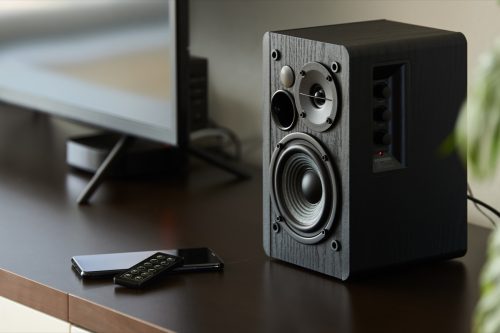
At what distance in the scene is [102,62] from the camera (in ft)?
6.16

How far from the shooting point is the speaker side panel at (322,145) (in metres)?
1.29

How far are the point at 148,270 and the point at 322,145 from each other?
284mm

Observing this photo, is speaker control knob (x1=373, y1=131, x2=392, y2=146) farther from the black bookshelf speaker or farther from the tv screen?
the tv screen

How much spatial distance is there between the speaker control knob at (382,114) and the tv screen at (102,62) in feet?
1.50

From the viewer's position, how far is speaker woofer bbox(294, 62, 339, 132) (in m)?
1.30

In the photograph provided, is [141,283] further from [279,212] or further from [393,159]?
[393,159]

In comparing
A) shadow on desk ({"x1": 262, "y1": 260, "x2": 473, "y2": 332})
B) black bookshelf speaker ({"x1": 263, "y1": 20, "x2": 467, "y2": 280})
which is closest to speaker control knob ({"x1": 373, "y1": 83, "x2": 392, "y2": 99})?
black bookshelf speaker ({"x1": 263, "y1": 20, "x2": 467, "y2": 280})

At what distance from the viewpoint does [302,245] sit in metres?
1.39

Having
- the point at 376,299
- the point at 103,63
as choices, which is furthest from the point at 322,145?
the point at 103,63

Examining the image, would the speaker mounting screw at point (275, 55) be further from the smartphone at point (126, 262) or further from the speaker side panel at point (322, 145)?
the smartphone at point (126, 262)

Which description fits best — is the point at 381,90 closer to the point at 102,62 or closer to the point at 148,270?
the point at 148,270

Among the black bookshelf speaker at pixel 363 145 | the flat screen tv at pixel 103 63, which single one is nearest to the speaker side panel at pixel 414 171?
the black bookshelf speaker at pixel 363 145

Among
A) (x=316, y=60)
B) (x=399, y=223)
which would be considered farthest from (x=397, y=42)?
(x=399, y=223)

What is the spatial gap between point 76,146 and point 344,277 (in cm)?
78
